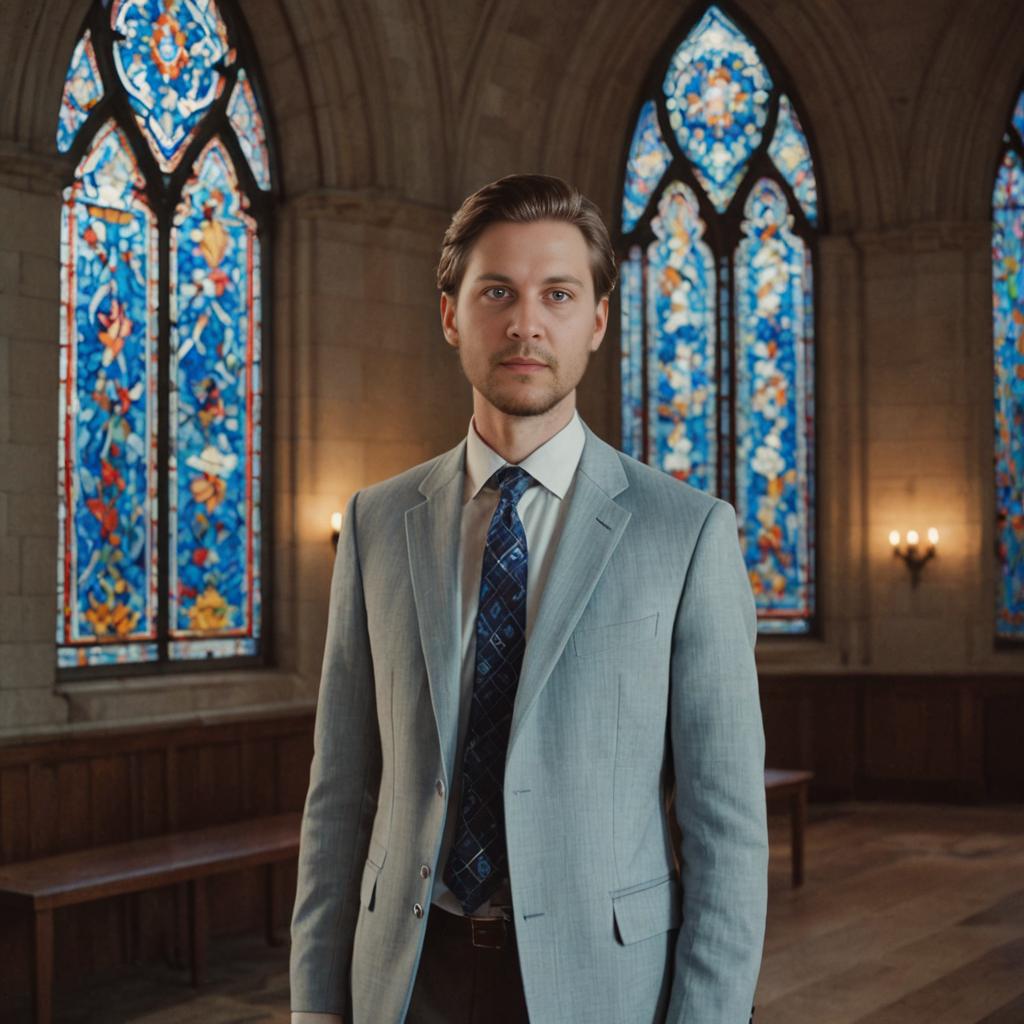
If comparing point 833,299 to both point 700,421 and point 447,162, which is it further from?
point 447,162

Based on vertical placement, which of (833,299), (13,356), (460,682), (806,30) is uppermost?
(806,30)

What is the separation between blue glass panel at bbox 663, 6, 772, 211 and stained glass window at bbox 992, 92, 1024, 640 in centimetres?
163

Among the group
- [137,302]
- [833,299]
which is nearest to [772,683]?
[833,299]

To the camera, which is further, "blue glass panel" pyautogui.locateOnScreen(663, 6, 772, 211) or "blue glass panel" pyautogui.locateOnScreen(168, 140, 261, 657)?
"blue glass panel" pyautogui.locateOnScreen(663, 6, 772, 211)

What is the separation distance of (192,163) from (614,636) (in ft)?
19.0

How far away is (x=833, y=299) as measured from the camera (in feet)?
29.7

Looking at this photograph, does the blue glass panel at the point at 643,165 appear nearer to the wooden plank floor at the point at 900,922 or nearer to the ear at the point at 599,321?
the wooden plank floor at the point at 900,922

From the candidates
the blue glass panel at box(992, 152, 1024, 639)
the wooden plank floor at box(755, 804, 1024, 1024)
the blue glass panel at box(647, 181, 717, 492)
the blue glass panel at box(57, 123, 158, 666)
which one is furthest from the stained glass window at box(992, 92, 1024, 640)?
the blue glass panel at box(57, 123, 158, 666)

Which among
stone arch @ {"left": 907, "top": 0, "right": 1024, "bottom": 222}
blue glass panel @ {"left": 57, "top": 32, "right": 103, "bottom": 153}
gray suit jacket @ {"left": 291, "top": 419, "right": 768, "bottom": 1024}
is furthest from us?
stone arch @ {"left": 907, "top": 0, "right": 1024, "bottom": 222}

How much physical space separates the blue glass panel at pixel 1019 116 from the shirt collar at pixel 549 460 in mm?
8373

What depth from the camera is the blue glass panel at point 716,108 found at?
929 centimetres

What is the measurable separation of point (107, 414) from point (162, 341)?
48 centimetres

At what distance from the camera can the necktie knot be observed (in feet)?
5.44

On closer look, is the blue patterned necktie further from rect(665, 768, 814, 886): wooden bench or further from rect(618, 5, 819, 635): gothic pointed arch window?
rect(618, 5, 819, 635): gothic pointed arch window
